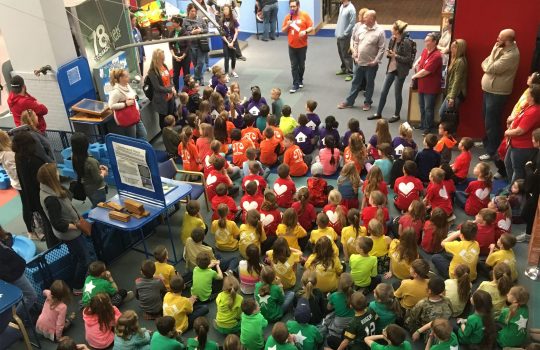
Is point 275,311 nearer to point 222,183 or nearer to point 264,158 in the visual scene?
point 222,183

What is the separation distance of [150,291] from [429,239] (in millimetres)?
3053

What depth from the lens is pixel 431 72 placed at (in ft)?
28.0

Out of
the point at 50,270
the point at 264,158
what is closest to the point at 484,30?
the point at 264,158

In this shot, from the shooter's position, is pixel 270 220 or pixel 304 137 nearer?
pixel 270 220

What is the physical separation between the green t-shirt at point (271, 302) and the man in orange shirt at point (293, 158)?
275cm

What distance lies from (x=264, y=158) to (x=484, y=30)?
365cm

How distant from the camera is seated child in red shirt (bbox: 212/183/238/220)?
668 centimetres

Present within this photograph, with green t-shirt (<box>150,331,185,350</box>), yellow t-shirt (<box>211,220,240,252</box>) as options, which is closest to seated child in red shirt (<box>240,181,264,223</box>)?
yellow t-shirt (<box>211,220,240,252</box>)

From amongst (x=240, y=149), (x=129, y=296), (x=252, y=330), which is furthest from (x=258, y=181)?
(x=252, y=330)

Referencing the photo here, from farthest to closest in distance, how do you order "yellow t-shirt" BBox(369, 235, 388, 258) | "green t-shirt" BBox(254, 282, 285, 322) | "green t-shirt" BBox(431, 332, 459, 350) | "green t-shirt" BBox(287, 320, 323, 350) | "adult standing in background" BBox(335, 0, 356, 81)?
"adult standing in background" BBox(335, 0, 356, 81) → "yellow t-shirt" BBox(369, 235, 388, 258) → "green t-shirt" BBox(254, 282, 285, 322) → "green t-shirt" BBox(287, 320, 323, 350) → "green t-shirt" BBox(431, 332, 459, 350)

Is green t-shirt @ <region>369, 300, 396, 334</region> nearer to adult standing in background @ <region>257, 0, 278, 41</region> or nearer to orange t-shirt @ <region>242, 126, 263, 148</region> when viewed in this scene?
orange t-shirt @ <region>242, 126, 263, 148</region>

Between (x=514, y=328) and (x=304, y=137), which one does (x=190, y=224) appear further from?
(x=514, y=328)

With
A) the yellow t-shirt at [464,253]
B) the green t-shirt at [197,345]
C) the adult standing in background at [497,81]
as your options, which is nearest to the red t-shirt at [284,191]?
the yellow t-shirt at [464,253]

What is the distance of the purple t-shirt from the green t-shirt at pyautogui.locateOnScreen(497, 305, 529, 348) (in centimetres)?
414
